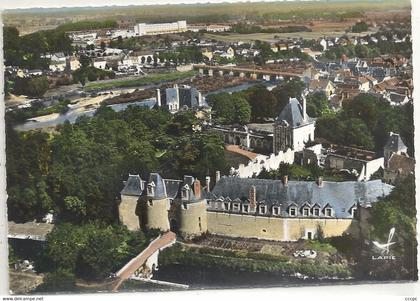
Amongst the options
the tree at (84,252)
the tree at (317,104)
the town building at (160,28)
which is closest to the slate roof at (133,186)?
the tree at (84,252)

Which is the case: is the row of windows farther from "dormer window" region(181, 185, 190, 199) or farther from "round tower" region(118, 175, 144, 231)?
"round tower" region(118, 175, 144, 231)

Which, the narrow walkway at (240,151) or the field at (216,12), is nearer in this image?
the field at (216,12)

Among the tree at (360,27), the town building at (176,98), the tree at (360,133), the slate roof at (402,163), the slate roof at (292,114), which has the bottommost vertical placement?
the slate roof at (402,163)

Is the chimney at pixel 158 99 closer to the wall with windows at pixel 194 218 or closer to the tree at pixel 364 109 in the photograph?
the wall with windows at pixel 194 218

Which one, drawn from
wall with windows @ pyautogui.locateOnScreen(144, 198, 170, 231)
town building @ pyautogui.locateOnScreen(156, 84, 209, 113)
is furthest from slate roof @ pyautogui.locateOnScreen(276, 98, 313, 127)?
wall with windows @ pyautogui.locateOnScreen(144, 198, 170, 231)

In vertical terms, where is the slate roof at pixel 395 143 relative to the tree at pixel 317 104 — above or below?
below

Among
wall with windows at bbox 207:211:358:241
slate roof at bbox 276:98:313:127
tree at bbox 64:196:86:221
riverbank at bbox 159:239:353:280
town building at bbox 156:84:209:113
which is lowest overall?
riverbank at bbox 159:239:353:280

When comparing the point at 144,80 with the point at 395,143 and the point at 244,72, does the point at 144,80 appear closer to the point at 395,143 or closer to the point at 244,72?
the point at 244,72
